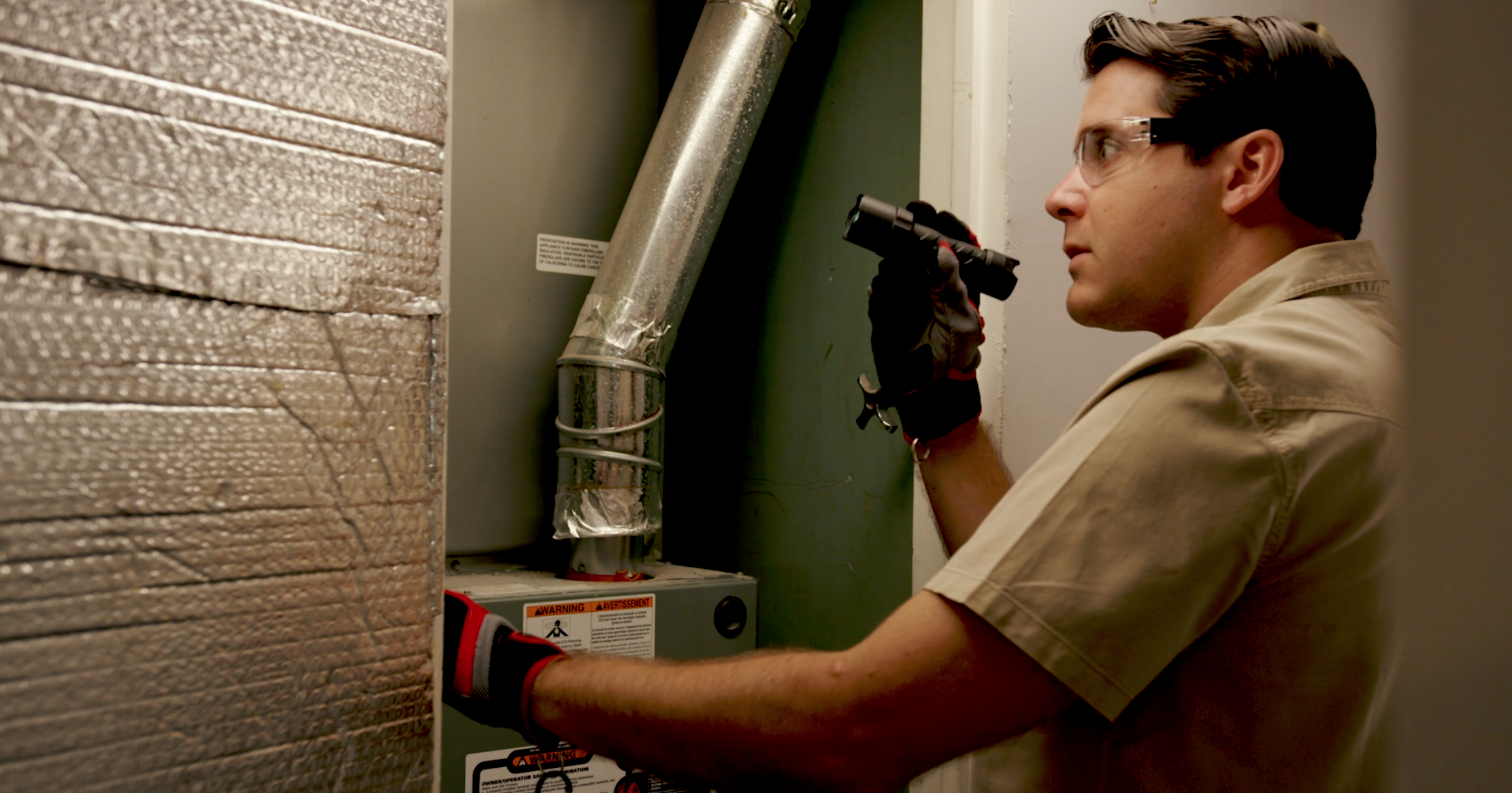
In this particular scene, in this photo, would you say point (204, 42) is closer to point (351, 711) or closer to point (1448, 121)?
point (351, 711)

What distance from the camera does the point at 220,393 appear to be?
0.62 meters

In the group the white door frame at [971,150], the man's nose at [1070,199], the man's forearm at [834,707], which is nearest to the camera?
the man's forearm at [834,707]

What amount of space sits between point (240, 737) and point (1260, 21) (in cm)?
119

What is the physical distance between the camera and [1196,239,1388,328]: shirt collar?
0.80 m

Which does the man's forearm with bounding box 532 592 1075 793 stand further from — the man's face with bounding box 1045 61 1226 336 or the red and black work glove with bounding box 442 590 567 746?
the man's face with bounding box 1045 61 1226 336

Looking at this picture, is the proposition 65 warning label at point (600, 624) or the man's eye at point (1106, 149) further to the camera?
the proposition 65 warning label at point (600, 624)

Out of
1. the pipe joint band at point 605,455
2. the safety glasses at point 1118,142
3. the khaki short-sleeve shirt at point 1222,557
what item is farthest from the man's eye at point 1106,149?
the pipe joint band at point 605,455

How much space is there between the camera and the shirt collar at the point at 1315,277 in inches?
31.5

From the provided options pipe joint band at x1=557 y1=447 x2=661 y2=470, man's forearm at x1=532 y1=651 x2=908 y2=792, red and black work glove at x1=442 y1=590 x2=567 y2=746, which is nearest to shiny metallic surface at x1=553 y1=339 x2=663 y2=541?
pipe joint band at x1=557 y1=447 x2=661 y2=470

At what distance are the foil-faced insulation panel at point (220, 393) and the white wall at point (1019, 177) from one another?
32.4 inches

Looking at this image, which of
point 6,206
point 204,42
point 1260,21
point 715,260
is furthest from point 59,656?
point 715,260

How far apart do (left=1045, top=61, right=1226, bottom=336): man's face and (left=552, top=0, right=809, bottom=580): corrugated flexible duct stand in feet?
2.11

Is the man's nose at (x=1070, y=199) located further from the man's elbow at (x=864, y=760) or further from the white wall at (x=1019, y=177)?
the man's elbow at (x=864, y=760)

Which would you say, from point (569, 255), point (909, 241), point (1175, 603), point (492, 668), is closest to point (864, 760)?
point (1175, 603)
